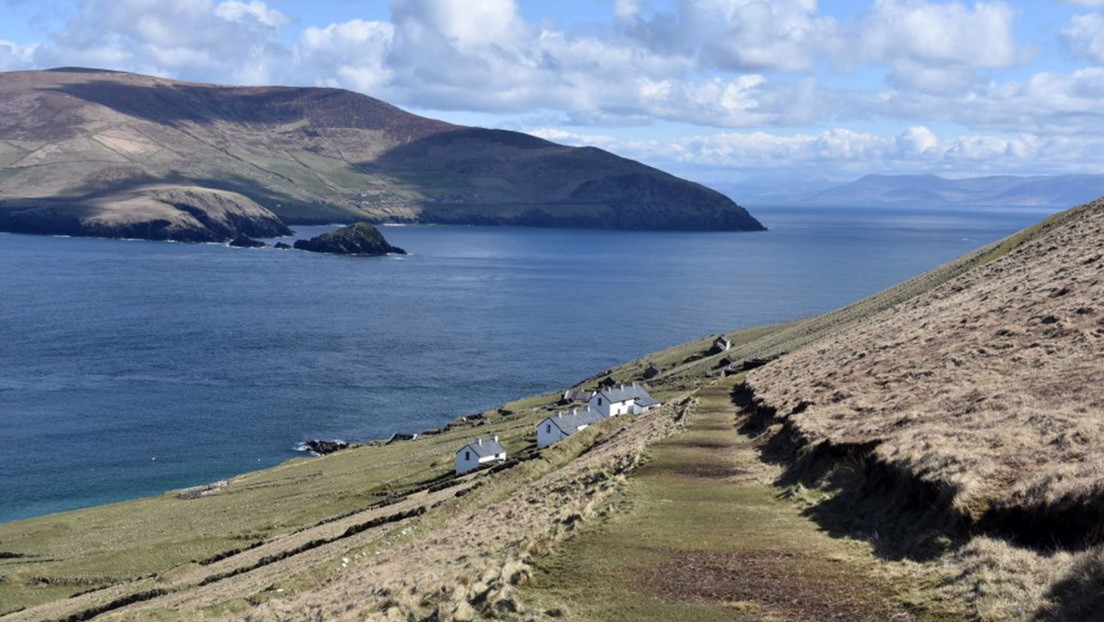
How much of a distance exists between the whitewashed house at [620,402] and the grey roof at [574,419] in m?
0.69

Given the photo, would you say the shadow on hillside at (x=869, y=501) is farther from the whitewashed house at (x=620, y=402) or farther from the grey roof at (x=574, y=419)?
the whitewashed house at (x=620, y=402)

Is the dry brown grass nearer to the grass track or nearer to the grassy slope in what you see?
the grass track

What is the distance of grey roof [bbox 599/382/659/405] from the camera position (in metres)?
64.4

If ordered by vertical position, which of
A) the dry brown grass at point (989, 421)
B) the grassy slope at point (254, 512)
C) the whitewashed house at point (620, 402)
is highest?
the dry brown grass at point (989, 421)

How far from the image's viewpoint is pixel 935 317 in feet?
144

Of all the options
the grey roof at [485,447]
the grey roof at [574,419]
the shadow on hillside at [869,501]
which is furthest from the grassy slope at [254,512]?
the grey roof at [574,419]

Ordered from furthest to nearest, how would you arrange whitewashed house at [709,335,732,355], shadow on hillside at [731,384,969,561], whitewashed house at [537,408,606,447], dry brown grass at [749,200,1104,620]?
1. whitewashed house at [709,335,732,355]
2. whitewashed house at [537,408,606,447]
3. shadow on hillside at [731,384,969,561]
4. dry brown grass at [749,200,1104,620]

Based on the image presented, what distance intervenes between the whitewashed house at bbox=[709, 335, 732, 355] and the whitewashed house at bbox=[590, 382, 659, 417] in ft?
84.1

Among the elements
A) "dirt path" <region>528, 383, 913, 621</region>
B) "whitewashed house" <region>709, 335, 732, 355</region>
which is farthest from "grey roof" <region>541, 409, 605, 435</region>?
"dirt path" <region>528, 383, 913, 621</region>

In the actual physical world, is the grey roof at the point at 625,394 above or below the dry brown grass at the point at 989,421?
below

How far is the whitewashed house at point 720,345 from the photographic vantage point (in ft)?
299

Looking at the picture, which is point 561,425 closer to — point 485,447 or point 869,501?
point 485,447

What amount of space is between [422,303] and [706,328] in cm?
5040

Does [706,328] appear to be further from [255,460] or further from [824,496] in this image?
Result: [824,496]
